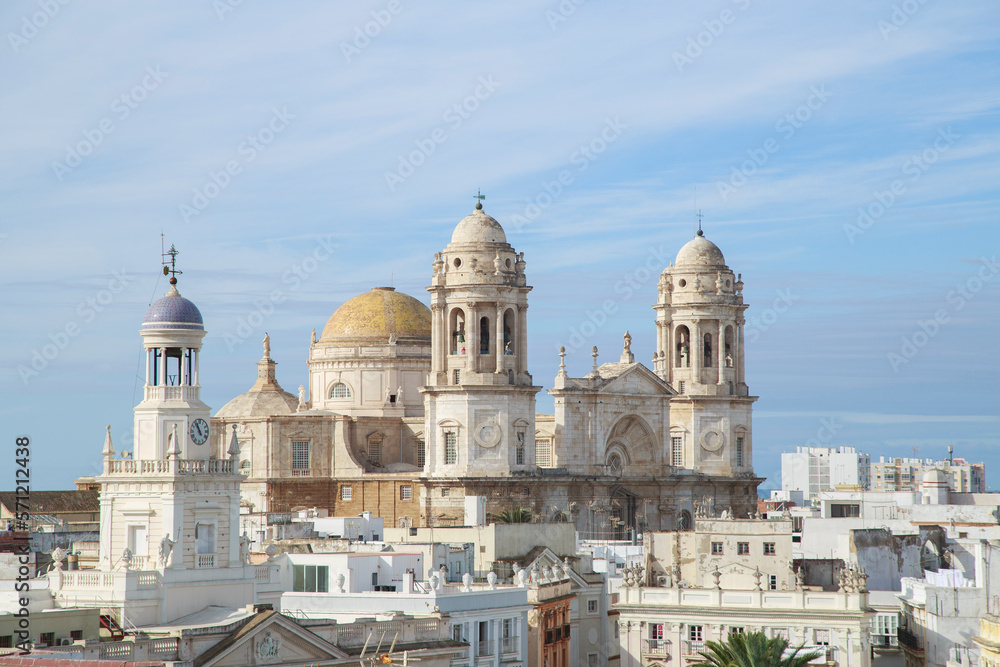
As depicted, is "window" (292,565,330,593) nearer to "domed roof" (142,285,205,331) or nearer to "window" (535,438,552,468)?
"domed roof" (142,285,205,331)

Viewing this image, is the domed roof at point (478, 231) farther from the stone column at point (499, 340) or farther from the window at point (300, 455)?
the window at point (300, 455)

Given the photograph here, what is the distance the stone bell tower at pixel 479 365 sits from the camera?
94.8 metres

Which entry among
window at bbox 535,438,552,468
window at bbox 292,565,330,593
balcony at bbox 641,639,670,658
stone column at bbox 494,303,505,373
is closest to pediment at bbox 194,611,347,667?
window at bbox 292,565,330,593

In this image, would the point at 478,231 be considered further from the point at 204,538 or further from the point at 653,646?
the point at 204,538

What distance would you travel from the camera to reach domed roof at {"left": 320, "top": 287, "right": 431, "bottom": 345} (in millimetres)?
109562

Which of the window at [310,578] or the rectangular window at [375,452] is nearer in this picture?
the window at [310,578]

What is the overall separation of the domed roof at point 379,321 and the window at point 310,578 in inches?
2255

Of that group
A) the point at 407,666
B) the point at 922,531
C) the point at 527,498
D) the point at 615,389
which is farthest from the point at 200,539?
the point at 615,389

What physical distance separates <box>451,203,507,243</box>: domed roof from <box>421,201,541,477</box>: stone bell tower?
8 centimetres

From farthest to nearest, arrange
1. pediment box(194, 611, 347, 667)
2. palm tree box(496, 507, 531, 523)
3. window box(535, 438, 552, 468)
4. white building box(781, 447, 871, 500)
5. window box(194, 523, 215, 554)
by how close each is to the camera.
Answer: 1. white building box(781, 447, 871, 500)
2. window box(535, 438, 552, 468)
3. palm tree box(496, 507, 531, 523)
4. window box(194, 523, 215, 554)
5. pediment box(194, 611, 347, 667)

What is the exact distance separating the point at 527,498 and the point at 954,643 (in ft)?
142

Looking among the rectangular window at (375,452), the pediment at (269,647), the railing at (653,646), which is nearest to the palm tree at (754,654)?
the pediment at (269,647)

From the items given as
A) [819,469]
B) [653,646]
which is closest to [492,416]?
[653,646]

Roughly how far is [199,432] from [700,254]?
229 ft
